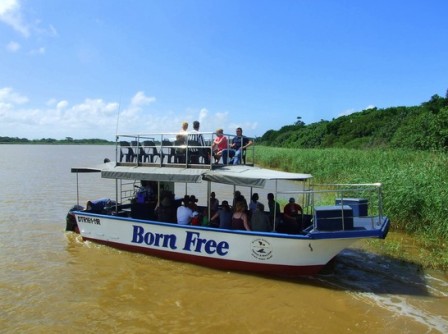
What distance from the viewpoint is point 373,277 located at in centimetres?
872

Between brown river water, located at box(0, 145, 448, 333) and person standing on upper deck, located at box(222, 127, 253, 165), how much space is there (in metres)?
2.88

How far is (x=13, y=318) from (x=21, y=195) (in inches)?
626

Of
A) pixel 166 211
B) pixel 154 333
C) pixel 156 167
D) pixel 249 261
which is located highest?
pixel 156 167

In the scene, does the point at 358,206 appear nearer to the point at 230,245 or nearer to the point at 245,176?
the point at 245,176

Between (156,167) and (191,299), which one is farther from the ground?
(156,167)

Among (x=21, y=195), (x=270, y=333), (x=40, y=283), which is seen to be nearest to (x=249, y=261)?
(x=270, y=333)

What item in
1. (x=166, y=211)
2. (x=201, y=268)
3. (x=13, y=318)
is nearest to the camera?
(x=13, y=318)

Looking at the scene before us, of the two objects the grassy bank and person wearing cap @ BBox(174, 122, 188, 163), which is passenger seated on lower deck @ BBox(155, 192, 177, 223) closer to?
person wearing cap @ BBox(174, 122, 188, 163)

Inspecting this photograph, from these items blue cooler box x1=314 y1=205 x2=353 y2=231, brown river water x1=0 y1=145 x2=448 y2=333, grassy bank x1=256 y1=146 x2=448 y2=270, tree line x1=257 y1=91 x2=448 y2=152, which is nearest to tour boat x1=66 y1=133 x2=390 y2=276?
blue cooler box x1=314 y1=205 x2=353 y2=231

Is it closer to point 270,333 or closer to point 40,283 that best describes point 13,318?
point 40,283

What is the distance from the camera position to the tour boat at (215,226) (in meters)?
7.91

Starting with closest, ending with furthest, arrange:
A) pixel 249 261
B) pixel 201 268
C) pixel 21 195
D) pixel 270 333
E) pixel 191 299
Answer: pixel 270 333, pixel 191 299, pixel 249 261, pixel 201 268, pixel 21 195

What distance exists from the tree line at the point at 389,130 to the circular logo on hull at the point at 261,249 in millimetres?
14520

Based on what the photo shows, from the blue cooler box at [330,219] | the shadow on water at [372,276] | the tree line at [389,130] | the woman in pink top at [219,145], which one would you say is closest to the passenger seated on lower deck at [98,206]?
the woman in pink top at [219,145]
